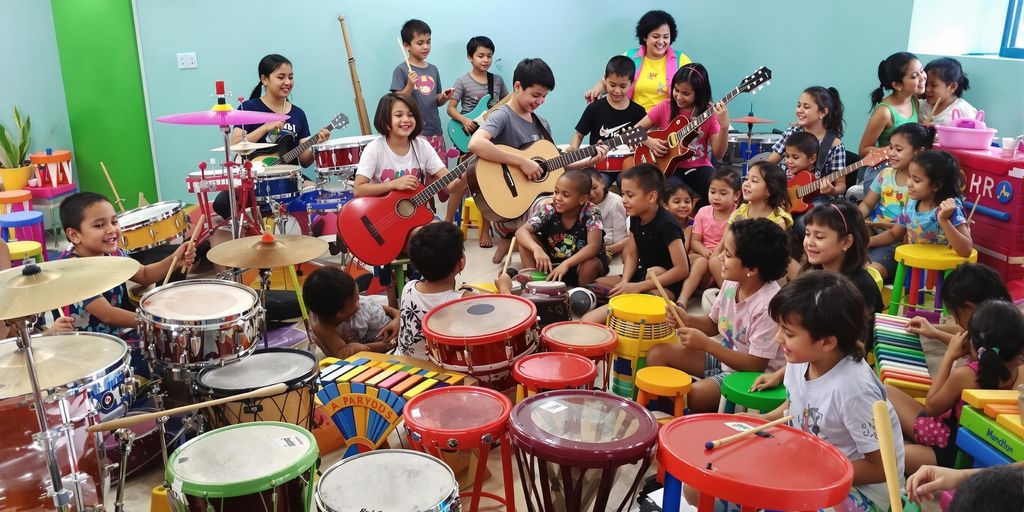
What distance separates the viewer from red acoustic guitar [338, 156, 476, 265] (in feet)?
12.9

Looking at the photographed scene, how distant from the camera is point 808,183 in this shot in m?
4.57

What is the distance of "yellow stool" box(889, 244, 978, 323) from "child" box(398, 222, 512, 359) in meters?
2.28

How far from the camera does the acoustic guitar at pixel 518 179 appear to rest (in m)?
4.60

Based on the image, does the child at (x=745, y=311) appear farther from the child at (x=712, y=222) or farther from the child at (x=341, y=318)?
the child at (x=341, y=318)

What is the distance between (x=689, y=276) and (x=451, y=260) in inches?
62.7

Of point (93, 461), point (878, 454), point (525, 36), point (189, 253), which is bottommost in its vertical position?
point (93, 461)

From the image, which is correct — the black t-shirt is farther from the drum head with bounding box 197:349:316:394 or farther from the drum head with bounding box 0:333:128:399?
the drum head with bounding box 0:333:128:399

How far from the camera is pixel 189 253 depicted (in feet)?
10.6

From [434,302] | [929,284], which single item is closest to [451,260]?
[434,302]

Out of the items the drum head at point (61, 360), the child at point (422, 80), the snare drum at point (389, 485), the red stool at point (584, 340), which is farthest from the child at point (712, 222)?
the drum head at point (61, 360)

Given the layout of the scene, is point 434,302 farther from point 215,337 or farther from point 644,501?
point 644,501

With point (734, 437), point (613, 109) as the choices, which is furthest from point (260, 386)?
point (613, 109)

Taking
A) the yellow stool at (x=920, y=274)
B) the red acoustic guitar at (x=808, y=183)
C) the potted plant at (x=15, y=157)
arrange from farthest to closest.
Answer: the potted plant at (x=15, y=157) < the red acoustic guitar at (x=808, y=183) < the yellow stool at (x=920, y=274)

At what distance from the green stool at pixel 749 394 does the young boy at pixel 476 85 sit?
3.83 m
